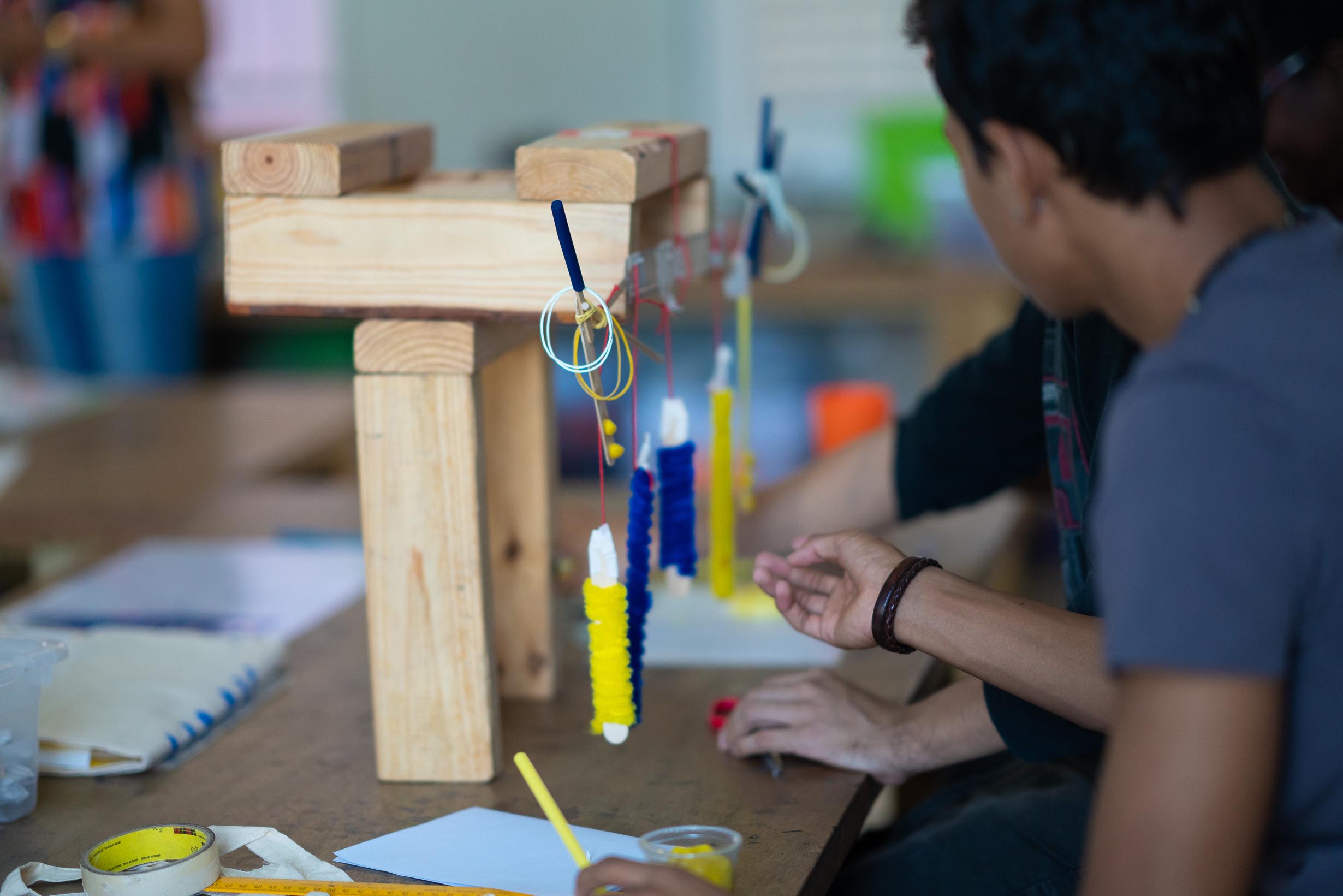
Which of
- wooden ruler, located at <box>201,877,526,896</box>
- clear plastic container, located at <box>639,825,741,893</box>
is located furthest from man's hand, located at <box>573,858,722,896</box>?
wooden ruler, located at <box>201,877,526,896</box>

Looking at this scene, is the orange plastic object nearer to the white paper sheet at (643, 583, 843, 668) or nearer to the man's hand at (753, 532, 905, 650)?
the white paper sheet at (643, 583, 843, 668)

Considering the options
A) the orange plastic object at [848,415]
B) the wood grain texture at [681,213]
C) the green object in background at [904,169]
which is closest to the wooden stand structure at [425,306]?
the wood grain texture at [681,213]

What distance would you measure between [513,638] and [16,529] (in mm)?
926

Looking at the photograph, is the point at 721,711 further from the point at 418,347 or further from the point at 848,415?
the point at 848,415

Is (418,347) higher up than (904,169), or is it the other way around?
(418,347)

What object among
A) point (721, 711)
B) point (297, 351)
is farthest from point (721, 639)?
point (297, 351)

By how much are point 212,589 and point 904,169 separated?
280 centimetres

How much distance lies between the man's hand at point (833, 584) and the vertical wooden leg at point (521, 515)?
25 centimetres

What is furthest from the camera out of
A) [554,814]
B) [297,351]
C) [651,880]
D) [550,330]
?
[297,351]

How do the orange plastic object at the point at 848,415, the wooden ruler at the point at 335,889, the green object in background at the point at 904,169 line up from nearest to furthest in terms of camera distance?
the wooden ruler at the point at 335,889 → the orange plastic object at the point at 848,415 → the green object in background at the point at 904,169

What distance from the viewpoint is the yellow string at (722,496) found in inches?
45.2

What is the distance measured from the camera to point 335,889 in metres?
0.85

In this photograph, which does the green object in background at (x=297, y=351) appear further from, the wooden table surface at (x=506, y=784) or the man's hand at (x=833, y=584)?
the man's hand at (x=833, y=584)

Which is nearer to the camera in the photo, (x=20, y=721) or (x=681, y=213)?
(x=20, y=721)
